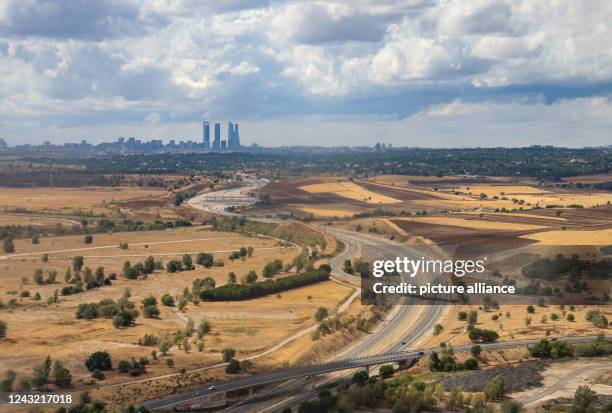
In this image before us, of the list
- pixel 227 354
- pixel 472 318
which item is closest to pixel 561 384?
pixel 472 318

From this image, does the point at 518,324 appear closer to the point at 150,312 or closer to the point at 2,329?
the point at 150,312

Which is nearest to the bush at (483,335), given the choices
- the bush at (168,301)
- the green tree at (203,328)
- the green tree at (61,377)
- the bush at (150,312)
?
the green tree at (203,328)

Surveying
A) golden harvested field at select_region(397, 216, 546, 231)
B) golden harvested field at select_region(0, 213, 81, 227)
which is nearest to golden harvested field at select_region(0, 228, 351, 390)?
golden harvested field at select_region(0, 213, 81, 227)

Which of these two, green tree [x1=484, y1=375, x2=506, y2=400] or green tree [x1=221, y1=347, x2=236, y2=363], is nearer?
green tree [x1=484, y1=375, x2=506, y2=400]

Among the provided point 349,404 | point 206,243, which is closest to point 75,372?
point 349,404

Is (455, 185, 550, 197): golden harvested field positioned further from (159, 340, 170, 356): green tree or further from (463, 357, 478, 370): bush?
(159, 340, 170, 356): green tree

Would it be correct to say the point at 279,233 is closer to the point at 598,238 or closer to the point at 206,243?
the point at 206,243
